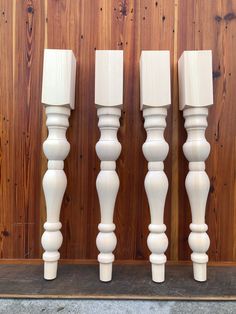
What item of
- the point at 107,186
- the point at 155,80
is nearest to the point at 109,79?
the point at 155,80

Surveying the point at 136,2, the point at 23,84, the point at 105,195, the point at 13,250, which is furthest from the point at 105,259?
the point at 136,2

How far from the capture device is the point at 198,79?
462 mm

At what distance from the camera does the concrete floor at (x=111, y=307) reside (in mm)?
410

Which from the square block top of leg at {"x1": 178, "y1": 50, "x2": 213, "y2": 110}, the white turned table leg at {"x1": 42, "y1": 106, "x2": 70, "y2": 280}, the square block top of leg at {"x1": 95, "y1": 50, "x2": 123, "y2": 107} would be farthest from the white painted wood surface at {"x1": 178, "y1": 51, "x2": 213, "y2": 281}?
the white turned table leg at {"x1": 42, "y1": 106, "x2": 70, "y2": 280}

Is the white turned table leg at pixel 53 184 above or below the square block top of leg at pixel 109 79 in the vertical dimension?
below

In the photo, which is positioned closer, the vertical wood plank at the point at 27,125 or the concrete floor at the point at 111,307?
the concrete floor at the point at 111,307

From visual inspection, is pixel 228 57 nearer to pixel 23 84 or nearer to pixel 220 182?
pixel 220 182

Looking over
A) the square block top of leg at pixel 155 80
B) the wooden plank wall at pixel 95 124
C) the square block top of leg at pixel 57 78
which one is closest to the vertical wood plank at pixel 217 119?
the wooden plank wall at pixel 95 124

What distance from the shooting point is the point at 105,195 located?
1.50ft

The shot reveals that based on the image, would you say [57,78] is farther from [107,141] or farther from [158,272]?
[158,272]

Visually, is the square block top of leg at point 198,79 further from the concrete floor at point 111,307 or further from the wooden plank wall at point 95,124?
the concrete floor at point 111,307

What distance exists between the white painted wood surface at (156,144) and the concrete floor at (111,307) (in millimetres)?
53

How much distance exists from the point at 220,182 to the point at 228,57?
0.84 ft

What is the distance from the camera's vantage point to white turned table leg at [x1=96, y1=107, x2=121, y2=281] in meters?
0.45
